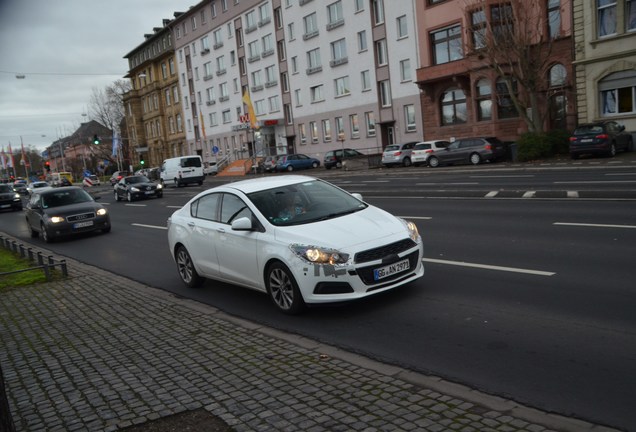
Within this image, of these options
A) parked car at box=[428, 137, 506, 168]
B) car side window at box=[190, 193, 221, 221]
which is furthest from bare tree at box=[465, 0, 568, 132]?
car side window at box=[190, 193, 221, 221]

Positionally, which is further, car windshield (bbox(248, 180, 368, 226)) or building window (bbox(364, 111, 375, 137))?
building window (bbox(364, 111, 375, 137))

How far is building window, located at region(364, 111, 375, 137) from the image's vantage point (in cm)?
4838

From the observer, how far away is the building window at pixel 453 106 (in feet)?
133

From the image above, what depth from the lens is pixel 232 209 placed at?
8.12 m

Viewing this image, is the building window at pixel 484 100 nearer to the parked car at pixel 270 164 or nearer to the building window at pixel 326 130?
the building window at pixel 326 130

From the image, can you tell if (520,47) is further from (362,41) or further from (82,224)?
(82,224)

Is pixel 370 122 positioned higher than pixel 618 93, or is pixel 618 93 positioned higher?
pixel 370 122

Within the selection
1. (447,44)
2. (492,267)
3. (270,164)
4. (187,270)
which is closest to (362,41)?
(447,44)

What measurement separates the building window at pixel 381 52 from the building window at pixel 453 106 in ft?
22.4

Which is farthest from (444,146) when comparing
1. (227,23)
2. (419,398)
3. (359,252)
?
(227,23)

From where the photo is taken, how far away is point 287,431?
159 inches

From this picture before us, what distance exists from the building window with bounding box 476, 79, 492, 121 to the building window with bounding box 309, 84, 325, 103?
18.4 meters

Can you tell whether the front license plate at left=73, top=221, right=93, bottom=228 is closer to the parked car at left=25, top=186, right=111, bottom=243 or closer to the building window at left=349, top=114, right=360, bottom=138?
the parked car at left=25, top=186, right=111, bottom=243

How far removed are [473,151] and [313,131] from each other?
24.9m
